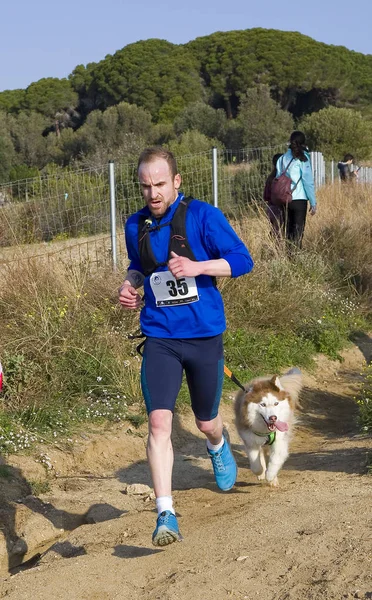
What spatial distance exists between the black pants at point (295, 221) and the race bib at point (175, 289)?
7839mm

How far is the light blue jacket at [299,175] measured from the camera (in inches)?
497

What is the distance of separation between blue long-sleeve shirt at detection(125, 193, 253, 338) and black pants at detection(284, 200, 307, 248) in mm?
7733

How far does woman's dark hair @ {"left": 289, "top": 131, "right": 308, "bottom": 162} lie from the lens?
12531 mm

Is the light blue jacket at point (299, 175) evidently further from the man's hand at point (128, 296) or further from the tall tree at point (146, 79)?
the tall tree at point (146, 79)

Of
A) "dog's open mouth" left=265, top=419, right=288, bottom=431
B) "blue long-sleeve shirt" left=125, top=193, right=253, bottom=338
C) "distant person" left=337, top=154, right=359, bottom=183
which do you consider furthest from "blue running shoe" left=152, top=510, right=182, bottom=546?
"distant person" left=337, top=154, right=359, bottom=183

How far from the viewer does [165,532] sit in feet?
15.0

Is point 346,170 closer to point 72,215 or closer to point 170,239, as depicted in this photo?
point 72,215

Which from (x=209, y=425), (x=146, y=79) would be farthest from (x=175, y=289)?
(x=146, y=79)

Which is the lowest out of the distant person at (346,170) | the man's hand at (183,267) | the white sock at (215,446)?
the white sock at (215,446)

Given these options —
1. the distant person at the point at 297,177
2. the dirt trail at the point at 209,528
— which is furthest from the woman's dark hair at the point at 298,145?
the dirt trail at the point at 209,528

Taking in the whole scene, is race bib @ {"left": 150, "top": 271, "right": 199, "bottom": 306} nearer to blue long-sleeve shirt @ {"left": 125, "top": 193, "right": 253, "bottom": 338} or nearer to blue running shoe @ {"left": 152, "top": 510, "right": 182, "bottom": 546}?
blue long-sleeve shirt @ {"left": 125, "top": 193, "right": 253, "bottom": 338}

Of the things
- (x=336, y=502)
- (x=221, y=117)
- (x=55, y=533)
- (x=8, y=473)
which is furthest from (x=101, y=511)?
(x=221, y=117)

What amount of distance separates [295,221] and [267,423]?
6.74 m

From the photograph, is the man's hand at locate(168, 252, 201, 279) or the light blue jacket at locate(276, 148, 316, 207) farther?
the light blue jacket at locate(276, 148, 316, 207)
